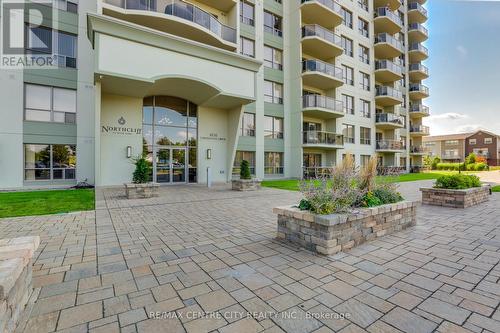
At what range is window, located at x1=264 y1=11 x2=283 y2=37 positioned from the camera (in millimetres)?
20625

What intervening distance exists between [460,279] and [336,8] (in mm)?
24725

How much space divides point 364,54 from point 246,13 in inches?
574

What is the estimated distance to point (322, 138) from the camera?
21609mm

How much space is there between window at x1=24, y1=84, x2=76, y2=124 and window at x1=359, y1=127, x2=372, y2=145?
81.1ft

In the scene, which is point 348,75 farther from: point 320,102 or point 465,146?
point 465,146

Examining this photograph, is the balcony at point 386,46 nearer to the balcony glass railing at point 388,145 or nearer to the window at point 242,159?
the balcony glass railing at point 388,145

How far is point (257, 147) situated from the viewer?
19.6 meters

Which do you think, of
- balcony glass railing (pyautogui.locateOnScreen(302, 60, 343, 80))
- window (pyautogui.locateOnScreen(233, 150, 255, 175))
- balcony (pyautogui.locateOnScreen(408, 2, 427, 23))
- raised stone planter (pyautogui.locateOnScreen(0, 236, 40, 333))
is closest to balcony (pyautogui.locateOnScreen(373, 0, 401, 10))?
balcony (pyautogui.locateOnScreen(408, 2, 427, 23))

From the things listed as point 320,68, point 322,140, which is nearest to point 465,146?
point 322,140

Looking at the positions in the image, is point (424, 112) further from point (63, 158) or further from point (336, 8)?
point (63, 158)

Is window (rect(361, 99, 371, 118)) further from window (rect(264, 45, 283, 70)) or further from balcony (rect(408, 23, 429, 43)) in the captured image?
balcony (rect(408, 23, 429, 43))

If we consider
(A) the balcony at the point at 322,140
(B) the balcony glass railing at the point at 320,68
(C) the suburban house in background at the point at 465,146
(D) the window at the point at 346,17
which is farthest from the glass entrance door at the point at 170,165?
(C) the suburban house in background at the point at 465,146

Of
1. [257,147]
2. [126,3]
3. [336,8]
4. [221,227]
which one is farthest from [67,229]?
[336,8]

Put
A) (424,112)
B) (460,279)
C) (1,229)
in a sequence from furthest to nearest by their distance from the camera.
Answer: (424,112) < (1,229) < (460,279)
